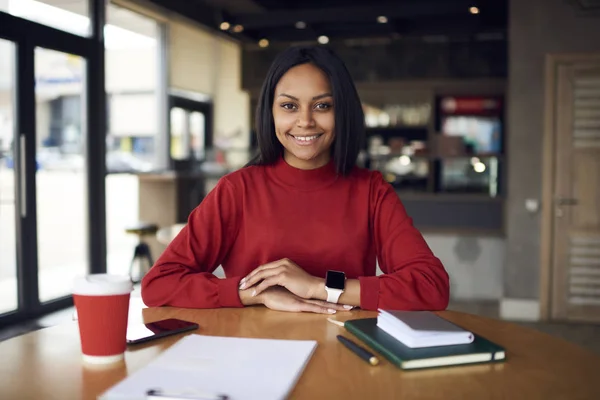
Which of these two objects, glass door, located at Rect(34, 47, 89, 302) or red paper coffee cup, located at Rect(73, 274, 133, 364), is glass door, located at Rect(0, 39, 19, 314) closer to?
glass door, located at Rect(34, 47, 89, 302)

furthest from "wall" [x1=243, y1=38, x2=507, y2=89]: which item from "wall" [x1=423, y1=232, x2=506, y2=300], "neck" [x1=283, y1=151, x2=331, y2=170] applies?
"neck" [x1=283, y1=151, x2=331, y2=170]

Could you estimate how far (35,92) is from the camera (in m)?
4.59

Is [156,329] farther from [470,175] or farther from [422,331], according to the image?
[470,175]

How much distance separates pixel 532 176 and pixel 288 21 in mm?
2464

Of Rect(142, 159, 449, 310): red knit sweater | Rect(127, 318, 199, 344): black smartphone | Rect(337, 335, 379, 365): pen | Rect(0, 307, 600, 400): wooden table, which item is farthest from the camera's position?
Answer: Rect(142, 159, 449, 310): red knit sweater

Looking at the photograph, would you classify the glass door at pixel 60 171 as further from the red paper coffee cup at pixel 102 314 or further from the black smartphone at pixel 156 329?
the red paper coffee cup at pixel 102 314

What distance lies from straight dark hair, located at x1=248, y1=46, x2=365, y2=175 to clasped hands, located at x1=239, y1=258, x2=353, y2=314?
327mm

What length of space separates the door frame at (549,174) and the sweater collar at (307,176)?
3.73 m

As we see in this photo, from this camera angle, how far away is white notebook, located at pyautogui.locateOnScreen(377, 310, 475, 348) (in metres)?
1.01

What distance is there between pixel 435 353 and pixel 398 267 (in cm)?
51

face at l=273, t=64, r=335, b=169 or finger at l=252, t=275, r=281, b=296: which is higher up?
face at l=273, t=64, r=335, b=169

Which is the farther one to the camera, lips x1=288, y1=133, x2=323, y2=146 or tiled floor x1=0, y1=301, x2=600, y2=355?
tiled floor x1=0, y1=301, x2=600, y2=355

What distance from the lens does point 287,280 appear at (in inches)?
53.9

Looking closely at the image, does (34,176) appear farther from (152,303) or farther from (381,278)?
(381,278)
